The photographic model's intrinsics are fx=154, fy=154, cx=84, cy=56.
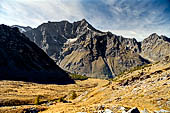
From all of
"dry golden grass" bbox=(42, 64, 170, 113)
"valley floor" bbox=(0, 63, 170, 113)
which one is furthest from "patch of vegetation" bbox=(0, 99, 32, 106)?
"dry golden grass" bbox=(42, 64, 170, 113)

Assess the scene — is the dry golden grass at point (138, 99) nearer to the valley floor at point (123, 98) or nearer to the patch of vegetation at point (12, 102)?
the valley floor at point (123, 98)

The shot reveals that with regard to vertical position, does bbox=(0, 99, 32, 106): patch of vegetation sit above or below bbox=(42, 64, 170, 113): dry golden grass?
below

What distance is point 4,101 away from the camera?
332 feet

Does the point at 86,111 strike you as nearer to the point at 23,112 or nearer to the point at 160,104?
the point at 160,104

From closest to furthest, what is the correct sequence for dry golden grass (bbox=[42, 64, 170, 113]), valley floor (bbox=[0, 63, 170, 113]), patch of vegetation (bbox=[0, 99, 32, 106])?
valley floor (bbox=[0, 63, 170, 113]) → dry golden grass (bbox=[42, 64, 170, 113]) → patch of vegetation (bbox=[0, 99, 32, 106])

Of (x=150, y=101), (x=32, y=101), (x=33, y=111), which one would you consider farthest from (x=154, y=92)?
(x=32, y=101)

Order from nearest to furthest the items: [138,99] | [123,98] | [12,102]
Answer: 1. [138,99]
2. [123,98]
3. [12,102]

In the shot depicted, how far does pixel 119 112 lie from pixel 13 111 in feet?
116

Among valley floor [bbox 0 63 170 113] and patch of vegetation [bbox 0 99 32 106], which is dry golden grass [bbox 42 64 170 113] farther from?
patch of vegetation [bbox 0 99 32 106]

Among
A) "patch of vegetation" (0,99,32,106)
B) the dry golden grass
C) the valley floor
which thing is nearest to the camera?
the valley floor

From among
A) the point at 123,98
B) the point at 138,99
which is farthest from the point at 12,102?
the point at 138,99

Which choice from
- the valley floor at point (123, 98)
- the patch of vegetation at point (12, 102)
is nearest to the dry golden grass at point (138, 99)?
the valley floor at point (123, 98)

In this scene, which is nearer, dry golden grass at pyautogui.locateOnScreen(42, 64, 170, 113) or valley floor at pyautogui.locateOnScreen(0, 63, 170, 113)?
valley floor at pyautogui.locateOnScreen(0, 63, 170, 113)

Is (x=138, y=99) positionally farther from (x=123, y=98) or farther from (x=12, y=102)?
(x=12, y=102)
